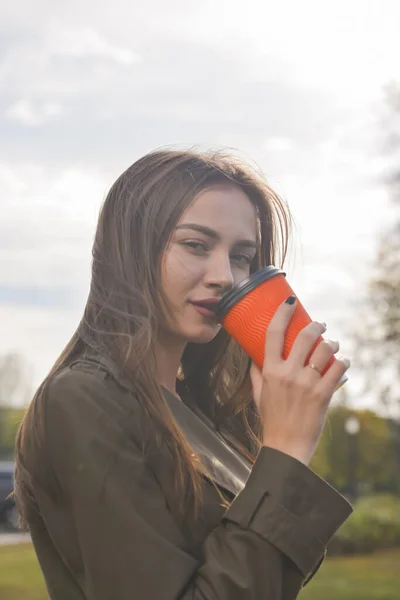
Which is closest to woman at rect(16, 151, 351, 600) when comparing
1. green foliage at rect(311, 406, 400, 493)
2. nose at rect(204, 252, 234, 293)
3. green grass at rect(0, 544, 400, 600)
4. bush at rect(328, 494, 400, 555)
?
nose at rect(204, 252, 234, 293)

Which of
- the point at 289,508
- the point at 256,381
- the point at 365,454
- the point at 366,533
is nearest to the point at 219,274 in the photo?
the point at 256,381

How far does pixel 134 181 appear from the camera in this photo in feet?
7.50

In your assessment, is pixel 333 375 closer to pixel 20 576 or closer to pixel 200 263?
pixel 200 263

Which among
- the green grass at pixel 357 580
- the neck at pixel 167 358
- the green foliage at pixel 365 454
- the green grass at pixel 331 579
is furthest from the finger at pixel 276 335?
the green foliage at pixel 365 454

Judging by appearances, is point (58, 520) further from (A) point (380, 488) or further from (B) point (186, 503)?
(A) point (380, 488)

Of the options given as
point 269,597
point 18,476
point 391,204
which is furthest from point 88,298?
point 391,204

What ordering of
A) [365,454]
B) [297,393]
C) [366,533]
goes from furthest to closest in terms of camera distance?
[365,454], [366,533], [297,393]

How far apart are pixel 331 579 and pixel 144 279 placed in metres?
10.4

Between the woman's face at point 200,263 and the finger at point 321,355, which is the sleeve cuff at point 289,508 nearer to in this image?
the finger at point 321,355

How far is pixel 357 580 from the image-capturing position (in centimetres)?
1178

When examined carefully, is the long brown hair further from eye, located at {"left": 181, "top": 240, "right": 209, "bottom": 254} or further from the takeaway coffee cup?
the takeaway coffee cup

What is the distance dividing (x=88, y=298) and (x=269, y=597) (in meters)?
0.84

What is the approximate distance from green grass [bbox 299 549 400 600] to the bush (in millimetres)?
340

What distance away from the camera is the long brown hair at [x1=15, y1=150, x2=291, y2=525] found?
196 cm
